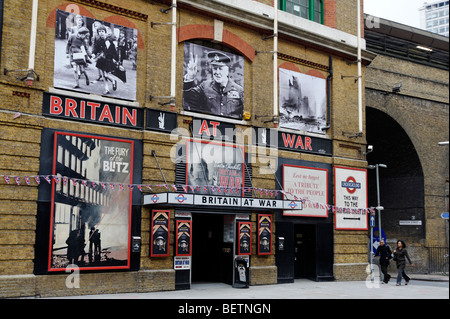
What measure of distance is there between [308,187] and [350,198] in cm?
267

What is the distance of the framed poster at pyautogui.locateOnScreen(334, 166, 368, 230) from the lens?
23391 mm

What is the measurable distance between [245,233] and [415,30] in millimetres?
18966

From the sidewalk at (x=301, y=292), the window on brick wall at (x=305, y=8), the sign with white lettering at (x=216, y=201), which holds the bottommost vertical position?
the sidewalk at (x=301, y=292)

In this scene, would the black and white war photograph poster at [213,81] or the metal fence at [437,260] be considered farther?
the metal fence at [437,260]

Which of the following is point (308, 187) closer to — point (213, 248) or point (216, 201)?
point (213, 248)

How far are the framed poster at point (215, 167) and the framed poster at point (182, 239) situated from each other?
1.35m

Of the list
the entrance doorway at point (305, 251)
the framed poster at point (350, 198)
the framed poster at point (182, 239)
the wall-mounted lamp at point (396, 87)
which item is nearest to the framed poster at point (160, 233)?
the framed poster at point (182, 239)

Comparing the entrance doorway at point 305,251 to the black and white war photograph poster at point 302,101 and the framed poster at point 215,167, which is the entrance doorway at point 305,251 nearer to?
the black and white war photograph poster at point 302,101

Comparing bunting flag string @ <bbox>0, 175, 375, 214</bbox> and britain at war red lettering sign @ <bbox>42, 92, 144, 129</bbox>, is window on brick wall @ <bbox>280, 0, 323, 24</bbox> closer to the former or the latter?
bunting flag string @ <bbox>0, 175, 375, 214</bbox>

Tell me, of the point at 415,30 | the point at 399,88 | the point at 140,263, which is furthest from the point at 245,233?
the point at 415,30

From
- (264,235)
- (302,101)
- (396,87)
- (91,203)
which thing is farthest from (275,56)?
(396,87)

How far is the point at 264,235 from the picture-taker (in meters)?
20.6

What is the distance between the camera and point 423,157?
3077cm

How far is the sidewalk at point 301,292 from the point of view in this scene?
54.1 feet
